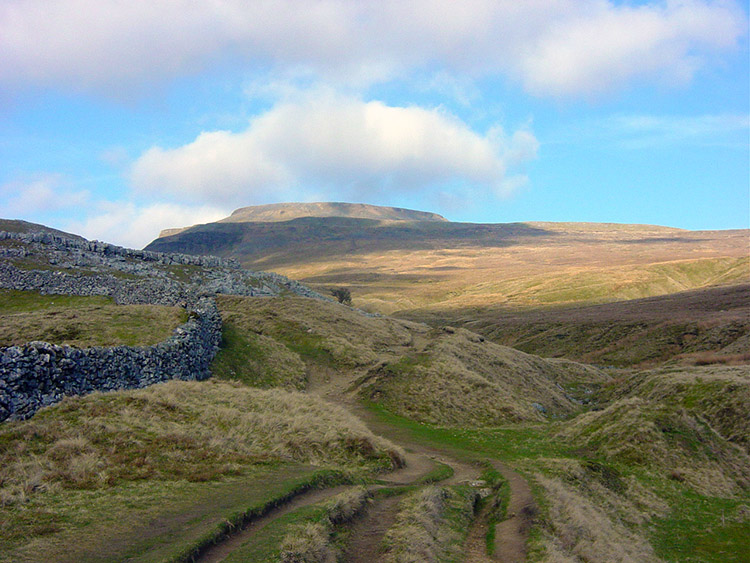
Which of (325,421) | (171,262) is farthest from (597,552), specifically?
(171,262)

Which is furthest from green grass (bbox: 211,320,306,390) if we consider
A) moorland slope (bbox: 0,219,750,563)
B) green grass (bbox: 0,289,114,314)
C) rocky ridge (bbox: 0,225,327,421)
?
green grass (bbox: 0,289,114,314)

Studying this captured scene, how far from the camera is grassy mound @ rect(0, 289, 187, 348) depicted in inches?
1175

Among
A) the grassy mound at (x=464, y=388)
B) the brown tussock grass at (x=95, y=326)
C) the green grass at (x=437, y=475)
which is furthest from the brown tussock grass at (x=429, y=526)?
the brown tussock grass at (x=95, y=326)

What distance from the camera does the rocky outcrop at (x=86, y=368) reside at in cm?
1795

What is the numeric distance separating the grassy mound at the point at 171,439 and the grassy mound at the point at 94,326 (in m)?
7.32

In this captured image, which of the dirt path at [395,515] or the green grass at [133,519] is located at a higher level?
the green grass at [133,519]

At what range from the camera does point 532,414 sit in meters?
38.2

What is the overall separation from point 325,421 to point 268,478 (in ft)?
25.7

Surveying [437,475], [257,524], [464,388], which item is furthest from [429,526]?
[464,388]

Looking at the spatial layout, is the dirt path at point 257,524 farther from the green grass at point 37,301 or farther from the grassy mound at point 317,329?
the green grass at point 37,301

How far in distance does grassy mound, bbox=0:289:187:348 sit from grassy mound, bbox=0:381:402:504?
24.0 feet

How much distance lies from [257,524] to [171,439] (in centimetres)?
621

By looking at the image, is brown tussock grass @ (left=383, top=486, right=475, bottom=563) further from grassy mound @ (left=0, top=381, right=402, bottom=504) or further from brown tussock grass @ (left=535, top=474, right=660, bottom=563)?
grassy mound @ (left=0, top=381, right=402, bottom=504)

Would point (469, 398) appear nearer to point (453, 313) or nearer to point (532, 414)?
point (532, 414)
